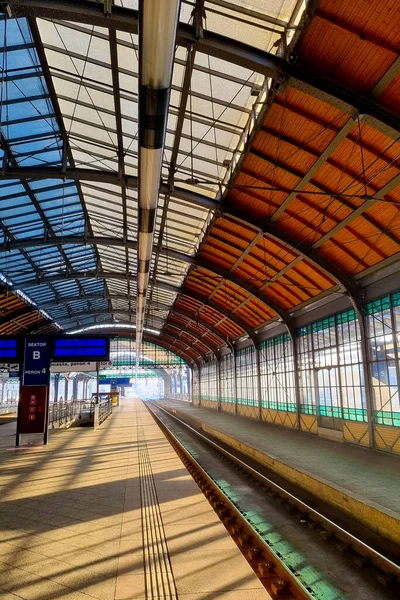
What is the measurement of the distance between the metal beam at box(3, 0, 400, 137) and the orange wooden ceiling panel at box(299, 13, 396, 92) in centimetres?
26

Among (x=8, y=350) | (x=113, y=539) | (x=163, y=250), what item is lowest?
(x=113, y=539)

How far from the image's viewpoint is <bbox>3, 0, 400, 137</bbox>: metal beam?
8.35 meters

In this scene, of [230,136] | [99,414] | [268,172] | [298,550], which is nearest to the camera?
[298,550]

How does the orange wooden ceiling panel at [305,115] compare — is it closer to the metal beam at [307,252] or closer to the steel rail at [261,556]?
the metal beam at [307,252]

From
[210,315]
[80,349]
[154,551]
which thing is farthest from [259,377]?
[154,551]

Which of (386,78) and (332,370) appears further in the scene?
(332,370)

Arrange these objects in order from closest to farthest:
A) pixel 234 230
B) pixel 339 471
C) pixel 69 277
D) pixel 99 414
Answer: pixel 339 471 → pixel 234 230 → pixel 99 414 → pixel 69 277

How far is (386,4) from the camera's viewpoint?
7887 mm

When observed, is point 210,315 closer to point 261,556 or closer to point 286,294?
point 286,294

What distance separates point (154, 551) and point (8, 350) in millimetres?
13476

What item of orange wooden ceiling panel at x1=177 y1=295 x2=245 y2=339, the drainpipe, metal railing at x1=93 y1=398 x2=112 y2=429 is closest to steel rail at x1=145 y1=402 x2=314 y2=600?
the drainpipe

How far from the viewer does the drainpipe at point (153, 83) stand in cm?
492

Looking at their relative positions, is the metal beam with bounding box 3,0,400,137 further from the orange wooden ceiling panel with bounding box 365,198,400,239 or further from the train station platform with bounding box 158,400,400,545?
the train station platform with bounding box 158,400,400,545

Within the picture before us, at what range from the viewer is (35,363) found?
17.1 metres
